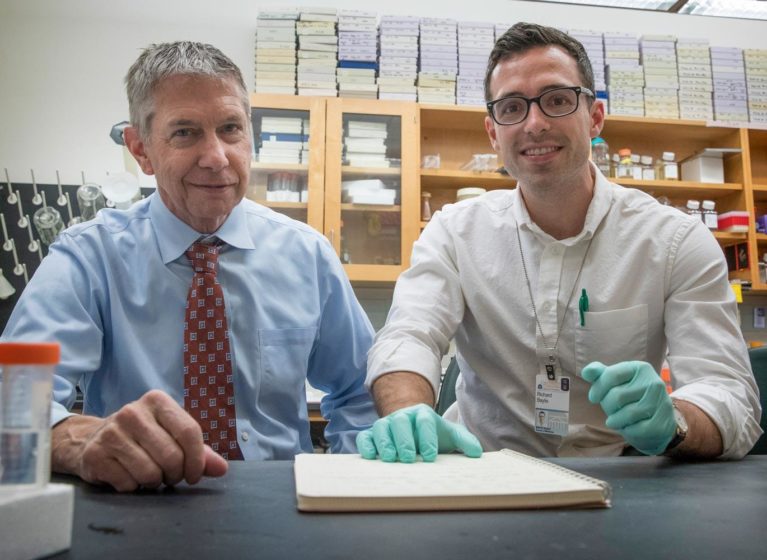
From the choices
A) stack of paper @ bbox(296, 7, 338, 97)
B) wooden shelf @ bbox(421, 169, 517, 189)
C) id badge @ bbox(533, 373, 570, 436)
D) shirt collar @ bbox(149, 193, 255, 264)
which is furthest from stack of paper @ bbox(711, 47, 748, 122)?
shirt collar @ bbox(149, 193, 255, 264)

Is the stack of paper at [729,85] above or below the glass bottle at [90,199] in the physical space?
above

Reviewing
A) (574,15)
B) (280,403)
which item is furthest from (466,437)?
(574,15)

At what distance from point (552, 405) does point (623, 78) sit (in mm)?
2693

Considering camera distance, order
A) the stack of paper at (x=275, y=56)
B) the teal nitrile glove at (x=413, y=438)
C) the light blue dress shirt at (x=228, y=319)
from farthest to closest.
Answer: the stack of paper at (x=275, y=56) → the light blue dress shirt at (x=228, y=319) → the teal nitrile glove at (x=413, y=438)

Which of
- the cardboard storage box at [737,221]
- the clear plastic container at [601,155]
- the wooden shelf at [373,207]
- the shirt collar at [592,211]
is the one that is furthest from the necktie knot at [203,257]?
the cardboard storage box at [737,221]

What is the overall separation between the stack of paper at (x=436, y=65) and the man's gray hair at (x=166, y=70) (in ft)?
7.01

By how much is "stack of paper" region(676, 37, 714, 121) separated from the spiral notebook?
330 cm

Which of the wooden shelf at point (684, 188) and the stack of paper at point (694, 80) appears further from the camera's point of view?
the stack of paper at point (694, 80)

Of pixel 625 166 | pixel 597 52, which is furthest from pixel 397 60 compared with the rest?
pixel 625 166

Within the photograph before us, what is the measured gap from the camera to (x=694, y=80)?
3.45 m

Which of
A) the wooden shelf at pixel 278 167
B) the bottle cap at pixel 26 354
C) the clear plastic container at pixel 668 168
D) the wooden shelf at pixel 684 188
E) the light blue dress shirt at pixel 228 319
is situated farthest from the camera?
the clear plastic container at pixel 668 168

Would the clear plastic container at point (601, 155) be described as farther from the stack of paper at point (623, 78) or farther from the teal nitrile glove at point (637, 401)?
the teal nitrile glove at point (637, 401)

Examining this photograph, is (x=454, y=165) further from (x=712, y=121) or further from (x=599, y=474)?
(x=599, y=474)

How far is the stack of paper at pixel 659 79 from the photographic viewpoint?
134 inches
